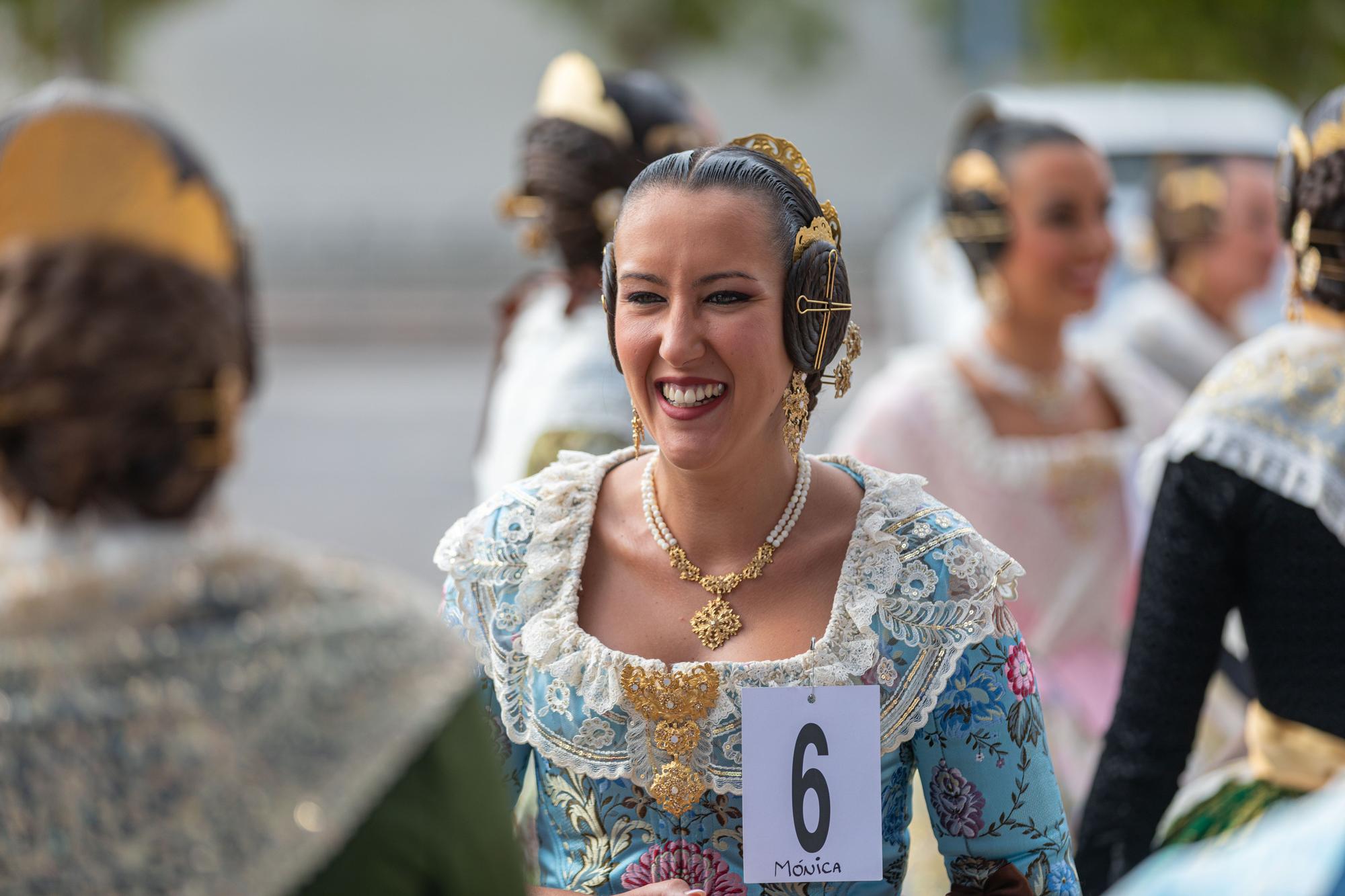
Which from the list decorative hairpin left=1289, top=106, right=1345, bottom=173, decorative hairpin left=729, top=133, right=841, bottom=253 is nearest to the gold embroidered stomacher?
decorative hairpin left=729, top=133, right=841, bottom=253

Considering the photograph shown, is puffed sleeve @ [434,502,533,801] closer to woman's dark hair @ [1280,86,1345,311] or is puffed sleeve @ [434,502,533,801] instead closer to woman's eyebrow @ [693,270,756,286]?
woman's eyebrow @ [693,270,756,286]

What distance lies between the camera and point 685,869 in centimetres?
231

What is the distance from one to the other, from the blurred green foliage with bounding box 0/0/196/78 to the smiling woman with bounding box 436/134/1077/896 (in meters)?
19.0

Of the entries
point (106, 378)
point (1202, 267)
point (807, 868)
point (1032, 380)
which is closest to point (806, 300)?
point (807, 868)

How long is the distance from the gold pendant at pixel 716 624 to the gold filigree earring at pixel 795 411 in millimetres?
287

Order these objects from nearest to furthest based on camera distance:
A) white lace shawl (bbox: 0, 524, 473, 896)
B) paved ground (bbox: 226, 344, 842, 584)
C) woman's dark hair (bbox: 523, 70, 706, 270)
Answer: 1. white lace shawl (bbox: 0, 524, 473, 896)
2. woman's dark hair (bbox: 523, 70, 706, 270)
3. paved ground (bbox: 226, 344, 842, 584)

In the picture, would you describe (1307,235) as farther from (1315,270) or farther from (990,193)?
(990,193)

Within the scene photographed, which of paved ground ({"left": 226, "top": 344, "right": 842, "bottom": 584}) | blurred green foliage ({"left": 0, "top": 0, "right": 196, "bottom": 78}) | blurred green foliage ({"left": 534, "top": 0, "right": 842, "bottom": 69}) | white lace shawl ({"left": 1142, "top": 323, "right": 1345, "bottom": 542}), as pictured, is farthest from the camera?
blurred green foliage ({"left": 534, "top": 0, "right": 842, "bottom": 69})

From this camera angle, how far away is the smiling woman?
91.0 inches

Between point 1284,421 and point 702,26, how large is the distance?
2611 cm

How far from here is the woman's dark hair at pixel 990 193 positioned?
4.85 m

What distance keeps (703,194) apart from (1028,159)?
264 cm

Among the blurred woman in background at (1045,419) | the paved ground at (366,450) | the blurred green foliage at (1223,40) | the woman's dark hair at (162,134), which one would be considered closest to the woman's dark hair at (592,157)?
the blurred woman in background at (1045,419)

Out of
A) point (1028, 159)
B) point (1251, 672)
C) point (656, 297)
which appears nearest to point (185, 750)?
point (656, 297)
